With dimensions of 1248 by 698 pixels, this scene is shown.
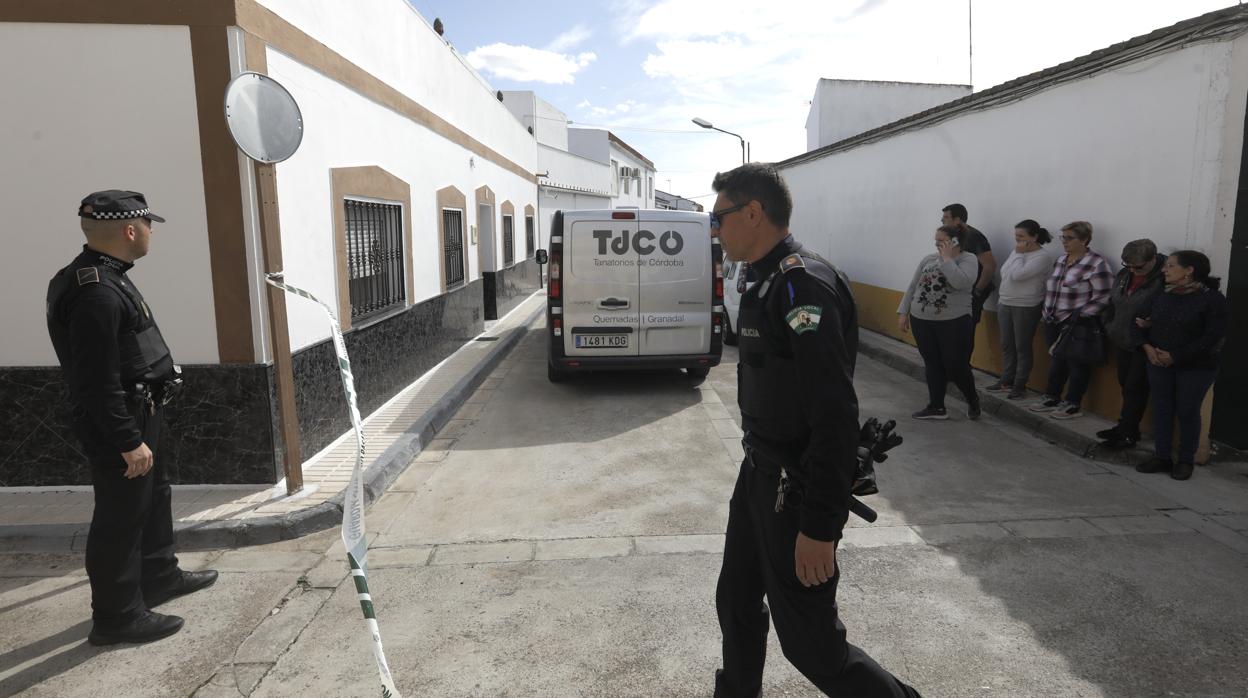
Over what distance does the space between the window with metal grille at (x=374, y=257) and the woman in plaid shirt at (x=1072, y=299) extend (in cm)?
626

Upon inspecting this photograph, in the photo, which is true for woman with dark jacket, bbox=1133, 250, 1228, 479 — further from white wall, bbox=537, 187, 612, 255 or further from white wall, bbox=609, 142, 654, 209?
white wall, bbox=609, 142, 654, 209

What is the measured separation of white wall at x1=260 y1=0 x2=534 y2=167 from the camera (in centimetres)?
603

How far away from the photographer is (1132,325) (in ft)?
17.9

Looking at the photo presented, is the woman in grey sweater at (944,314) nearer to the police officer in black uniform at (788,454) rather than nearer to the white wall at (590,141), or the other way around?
the police officer in black uniform at (788,454)

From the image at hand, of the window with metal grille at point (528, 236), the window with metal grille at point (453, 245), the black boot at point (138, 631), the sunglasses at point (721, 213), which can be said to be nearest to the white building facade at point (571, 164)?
the window with metal grille at point (528, 236)

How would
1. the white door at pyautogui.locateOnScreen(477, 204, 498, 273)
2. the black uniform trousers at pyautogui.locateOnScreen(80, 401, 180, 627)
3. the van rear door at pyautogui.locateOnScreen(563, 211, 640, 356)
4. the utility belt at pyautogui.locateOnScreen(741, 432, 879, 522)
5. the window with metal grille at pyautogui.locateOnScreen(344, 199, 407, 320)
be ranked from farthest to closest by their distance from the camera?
the white door at pyautogui.locateOnScreen(477, 204, 498, 273), the van rear door at pyautogui.locateOnScreen(563, 211, 640, 356), the window with metal grille at pyautogui.locateOnScreen(344, 199, 407, 320), the black uniform trousers at pyautogui.locateOnScreen(80, 401, 180, 627), the utility belt at pyautogui.locateOnScreen(741, 432, 879, 522)

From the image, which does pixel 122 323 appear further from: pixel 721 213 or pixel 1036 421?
pixel 1036 421

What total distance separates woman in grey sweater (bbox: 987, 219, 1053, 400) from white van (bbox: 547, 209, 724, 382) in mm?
2805

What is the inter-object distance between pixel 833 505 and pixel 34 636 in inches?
142

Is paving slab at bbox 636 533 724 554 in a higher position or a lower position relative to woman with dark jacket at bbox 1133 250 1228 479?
lower

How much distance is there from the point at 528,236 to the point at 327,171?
568 inches

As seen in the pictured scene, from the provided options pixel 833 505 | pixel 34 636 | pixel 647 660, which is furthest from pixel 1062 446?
pixel 34 636

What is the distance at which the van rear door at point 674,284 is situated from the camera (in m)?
7.88

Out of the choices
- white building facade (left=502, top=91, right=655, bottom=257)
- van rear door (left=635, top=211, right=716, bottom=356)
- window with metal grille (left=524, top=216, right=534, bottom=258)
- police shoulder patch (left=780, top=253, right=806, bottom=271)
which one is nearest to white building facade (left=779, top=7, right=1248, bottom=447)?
van rear door (left=635, top=211, right=716, bottom=356)
